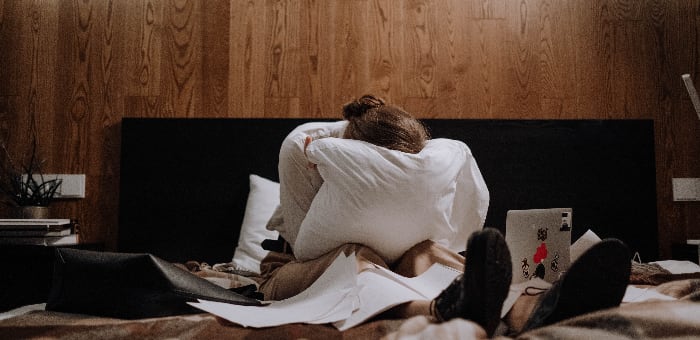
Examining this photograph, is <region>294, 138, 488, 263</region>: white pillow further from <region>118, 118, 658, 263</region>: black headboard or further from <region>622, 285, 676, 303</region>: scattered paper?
<region>118, 118, 658, 263</region>: black headboard

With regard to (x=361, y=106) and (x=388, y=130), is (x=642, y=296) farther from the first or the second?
(x=361, y=106)

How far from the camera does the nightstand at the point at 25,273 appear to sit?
6.87ft

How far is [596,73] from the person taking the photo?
8.87ft

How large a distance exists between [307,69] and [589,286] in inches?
79.7

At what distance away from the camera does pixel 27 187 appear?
8.09 feet

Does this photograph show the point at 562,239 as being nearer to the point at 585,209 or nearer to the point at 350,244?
the point at 350,244

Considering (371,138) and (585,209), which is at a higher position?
(371,138)

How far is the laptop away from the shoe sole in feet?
1.29

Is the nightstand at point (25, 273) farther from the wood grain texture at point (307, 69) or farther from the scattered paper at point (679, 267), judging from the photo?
the scattered paper at point (679, 267)

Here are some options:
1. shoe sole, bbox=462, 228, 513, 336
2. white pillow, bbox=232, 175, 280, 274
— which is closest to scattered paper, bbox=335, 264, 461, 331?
shoe sole, bbox=462, 228, 513, 336

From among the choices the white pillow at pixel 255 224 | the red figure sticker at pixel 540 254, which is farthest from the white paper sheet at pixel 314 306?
the white pillow at pixel 255 224

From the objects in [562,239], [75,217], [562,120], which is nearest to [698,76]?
[562,120]

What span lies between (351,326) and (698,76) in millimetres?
2523

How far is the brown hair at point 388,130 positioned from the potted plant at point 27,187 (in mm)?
1598
